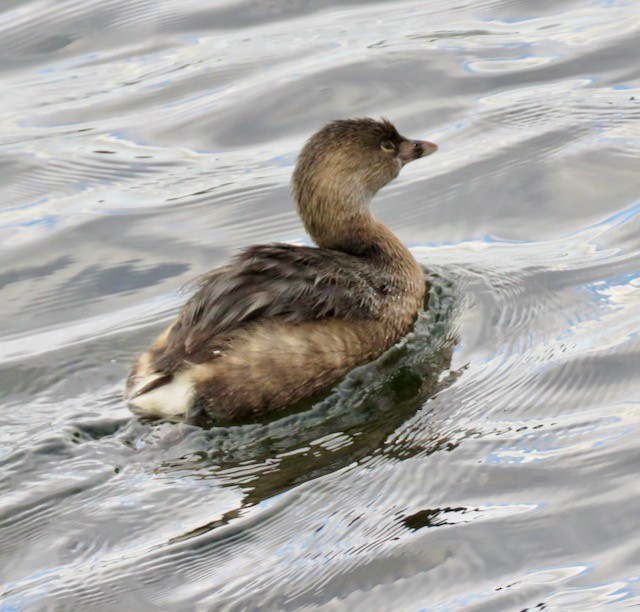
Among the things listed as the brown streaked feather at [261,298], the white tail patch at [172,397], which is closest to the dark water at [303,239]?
the white tail patch at [172,397]

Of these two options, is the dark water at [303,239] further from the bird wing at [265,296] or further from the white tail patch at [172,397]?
the bird wing at [265,296]

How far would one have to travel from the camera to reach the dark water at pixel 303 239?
4.48 metres

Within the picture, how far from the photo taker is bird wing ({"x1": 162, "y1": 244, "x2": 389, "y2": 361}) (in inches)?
219

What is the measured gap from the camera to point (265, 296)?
562 cm

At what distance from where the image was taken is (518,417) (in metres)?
5.35

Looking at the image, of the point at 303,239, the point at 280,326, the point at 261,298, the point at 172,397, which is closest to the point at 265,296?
the point at 261,298

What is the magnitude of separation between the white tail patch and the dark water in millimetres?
79

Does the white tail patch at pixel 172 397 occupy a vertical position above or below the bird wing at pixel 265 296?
below

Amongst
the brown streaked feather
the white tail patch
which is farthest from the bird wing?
the white tail patch

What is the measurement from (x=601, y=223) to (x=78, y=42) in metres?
4.70

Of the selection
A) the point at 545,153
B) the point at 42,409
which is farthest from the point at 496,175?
the point at 42,409

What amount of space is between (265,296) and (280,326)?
0.14 m

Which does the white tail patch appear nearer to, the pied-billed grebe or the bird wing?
the pied-billed grebe

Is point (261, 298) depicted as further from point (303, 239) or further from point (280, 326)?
point (303, 239)
